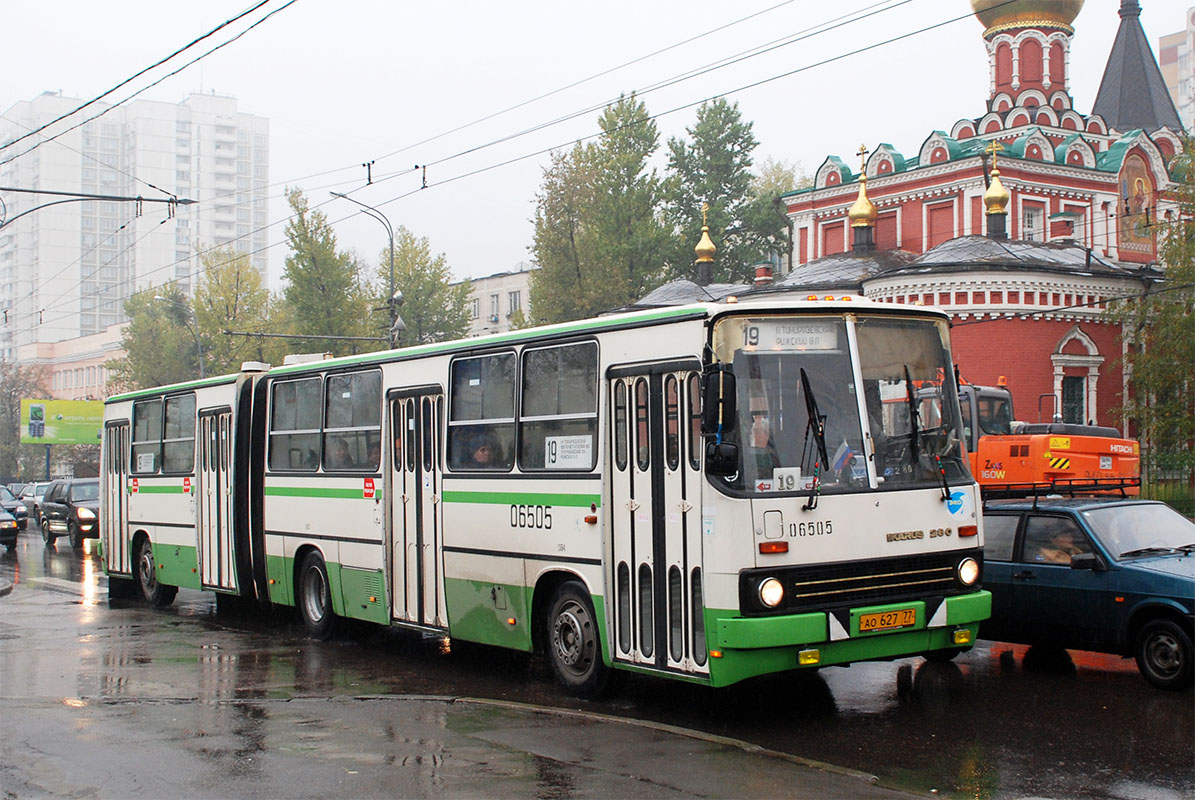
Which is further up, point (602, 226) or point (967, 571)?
point (602, 226)

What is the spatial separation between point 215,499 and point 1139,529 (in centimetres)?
1110

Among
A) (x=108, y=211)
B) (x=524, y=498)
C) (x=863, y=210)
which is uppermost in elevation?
(x=108, y=211)

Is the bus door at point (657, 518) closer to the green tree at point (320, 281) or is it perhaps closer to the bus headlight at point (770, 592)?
the bus headlight at point (770, 592)

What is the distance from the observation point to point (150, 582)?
18641 mm

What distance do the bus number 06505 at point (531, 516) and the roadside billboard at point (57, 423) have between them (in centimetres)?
7568

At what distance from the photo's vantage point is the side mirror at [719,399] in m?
8.74

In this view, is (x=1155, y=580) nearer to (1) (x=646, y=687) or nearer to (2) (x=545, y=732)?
(1) (x=646, y=687)

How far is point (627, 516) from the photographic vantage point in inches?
391

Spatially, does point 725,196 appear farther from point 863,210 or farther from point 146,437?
point 146,437

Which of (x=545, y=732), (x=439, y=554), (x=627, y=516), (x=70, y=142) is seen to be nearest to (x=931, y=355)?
(x=627, y=516)

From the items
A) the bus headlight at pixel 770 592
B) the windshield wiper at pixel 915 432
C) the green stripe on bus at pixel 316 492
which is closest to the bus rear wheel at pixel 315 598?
the green stripe on bus at pixel 316 492

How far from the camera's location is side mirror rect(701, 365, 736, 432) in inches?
344

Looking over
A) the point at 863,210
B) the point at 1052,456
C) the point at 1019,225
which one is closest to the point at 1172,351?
the point at 1019,225

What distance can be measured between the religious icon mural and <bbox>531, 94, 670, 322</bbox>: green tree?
838 inches
